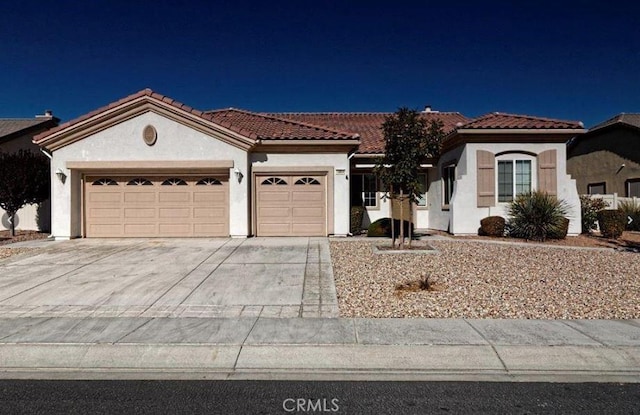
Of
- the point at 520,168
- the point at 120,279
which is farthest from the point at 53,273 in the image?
the point at 520,168

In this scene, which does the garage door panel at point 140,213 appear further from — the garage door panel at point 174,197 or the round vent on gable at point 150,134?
the round vent on gable at point 150,134

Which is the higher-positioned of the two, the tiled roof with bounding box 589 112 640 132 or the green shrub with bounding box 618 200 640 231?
the tiled roof with bounding box 589 112 640 132

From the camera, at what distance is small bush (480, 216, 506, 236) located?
571 inches

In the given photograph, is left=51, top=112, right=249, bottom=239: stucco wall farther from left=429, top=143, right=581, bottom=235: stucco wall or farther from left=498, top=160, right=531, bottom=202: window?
left=498, top=160, right=531, bottom=202: window

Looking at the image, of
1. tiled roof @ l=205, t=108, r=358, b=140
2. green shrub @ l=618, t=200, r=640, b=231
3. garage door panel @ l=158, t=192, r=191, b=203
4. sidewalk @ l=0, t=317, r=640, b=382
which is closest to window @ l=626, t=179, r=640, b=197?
green shrub @ l=618, t=200, r=640, b=231

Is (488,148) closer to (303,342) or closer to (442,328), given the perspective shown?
(442,328)

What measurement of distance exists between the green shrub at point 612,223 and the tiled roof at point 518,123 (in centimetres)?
327

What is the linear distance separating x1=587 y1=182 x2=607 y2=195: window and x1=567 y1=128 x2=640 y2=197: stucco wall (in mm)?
194

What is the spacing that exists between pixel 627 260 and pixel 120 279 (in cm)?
1184

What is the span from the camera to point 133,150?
46.7 feet

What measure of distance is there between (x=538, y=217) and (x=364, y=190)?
6.73 metres

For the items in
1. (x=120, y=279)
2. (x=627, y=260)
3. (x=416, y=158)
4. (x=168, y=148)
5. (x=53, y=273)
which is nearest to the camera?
(x=120, y=279)

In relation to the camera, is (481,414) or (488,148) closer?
(481,414)

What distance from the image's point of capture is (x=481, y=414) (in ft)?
12.3
